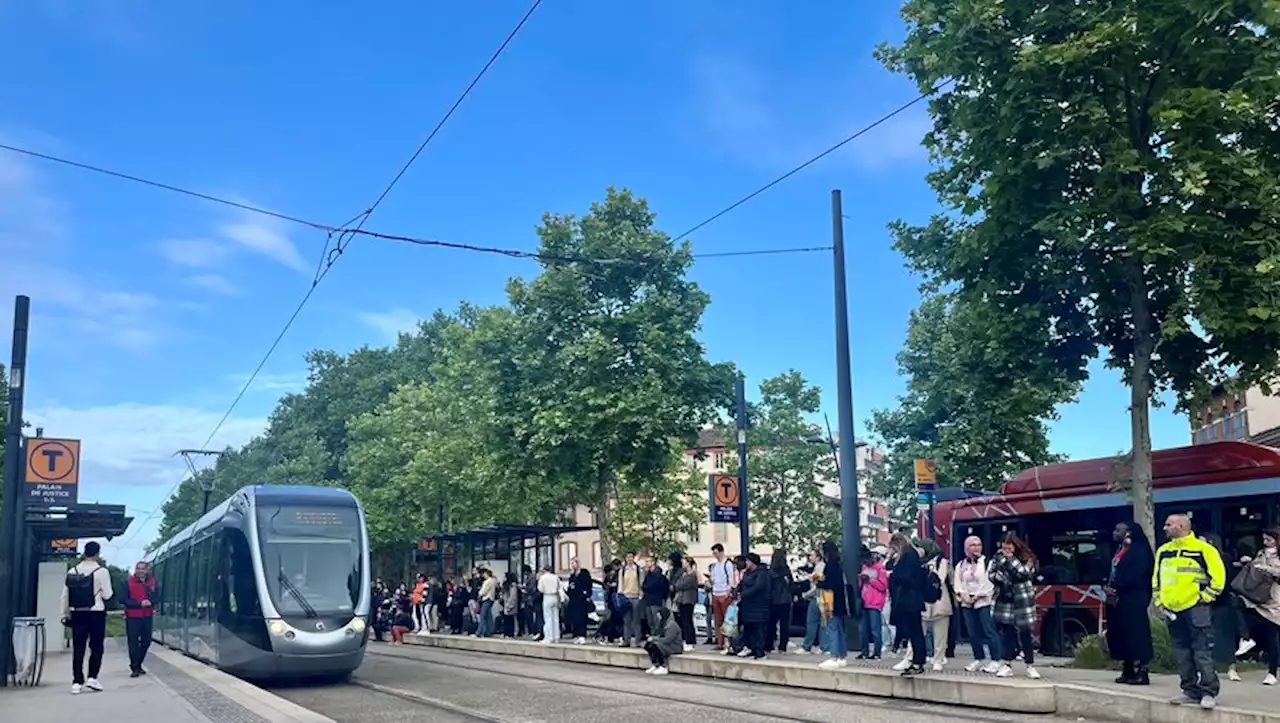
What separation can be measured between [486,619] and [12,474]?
14151 mm

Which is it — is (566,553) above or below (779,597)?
above

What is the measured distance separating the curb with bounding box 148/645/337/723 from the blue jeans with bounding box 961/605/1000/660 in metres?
7.29

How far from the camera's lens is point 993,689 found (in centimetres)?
1213

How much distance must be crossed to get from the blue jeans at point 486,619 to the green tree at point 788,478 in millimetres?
24973

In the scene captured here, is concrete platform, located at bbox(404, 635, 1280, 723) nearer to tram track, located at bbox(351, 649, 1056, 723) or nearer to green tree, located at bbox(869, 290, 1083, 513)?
tram track, located at bbox(351, 649, 1056, 723)

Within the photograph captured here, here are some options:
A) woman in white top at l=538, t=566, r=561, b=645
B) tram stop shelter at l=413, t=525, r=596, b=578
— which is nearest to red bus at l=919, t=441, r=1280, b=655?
woman in white top at l=538, t=566, r=561, b=645

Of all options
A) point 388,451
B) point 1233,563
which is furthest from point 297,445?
point 1233,563

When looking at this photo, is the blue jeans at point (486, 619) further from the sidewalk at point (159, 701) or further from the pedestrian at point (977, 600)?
the pedestrian at point (977, 600)

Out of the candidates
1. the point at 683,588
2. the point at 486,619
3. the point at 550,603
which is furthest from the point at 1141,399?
the point at 486,619

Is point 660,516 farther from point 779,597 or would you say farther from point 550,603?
point 779,597

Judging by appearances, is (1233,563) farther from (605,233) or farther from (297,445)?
(297,445)

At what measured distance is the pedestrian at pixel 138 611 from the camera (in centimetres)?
1725

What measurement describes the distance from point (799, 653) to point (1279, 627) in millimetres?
7625

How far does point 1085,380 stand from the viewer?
56.3 feet
